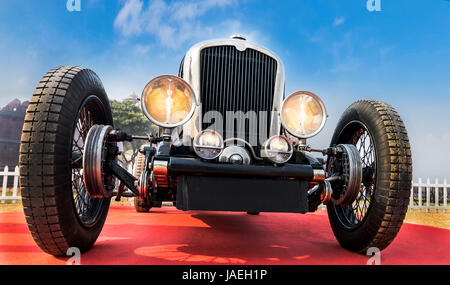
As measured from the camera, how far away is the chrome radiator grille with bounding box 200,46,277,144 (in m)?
2.66

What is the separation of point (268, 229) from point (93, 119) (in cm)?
237

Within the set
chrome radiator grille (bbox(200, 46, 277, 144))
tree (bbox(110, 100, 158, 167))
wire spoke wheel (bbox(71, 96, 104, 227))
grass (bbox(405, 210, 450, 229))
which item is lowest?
grass (bbox(405, 210, 450, 229))

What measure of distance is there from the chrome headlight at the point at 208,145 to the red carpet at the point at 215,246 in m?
0.75

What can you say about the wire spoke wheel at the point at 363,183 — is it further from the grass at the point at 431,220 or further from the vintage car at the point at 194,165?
the grass at the point at 431,220

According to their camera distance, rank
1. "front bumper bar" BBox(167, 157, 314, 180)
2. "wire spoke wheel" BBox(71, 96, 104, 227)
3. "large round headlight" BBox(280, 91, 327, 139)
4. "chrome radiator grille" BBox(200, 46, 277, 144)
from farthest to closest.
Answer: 1. "chrome radiator grille" BBox(200, 46, 277, 144)
2. "wire spoke wheel" BBox(71, 96, 104, 227)
3. "large round headlight" BBox(280, 91, 327, 139)
4. "front bumper bar" BBox(167, 157, 314, 180)

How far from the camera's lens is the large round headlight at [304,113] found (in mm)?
2213

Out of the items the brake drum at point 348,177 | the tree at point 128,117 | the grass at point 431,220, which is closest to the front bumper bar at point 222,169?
the brake drum at point 348,177

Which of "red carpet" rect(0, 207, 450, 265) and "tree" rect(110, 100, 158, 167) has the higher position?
"tree" rect(110, 100, 158, 167)

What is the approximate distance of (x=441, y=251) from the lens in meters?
2.55

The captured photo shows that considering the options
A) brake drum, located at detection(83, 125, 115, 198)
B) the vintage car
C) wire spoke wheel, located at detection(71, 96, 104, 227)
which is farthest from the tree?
brake drum, located at detection(83, 125, 115, 198)

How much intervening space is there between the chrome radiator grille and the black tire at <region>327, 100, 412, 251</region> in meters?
0.92

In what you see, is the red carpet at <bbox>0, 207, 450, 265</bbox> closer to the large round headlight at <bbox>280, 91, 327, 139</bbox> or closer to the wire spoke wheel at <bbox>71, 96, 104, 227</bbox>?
the wire spoke wheel at <bbox>71, 96, 104, 227</bbox>
